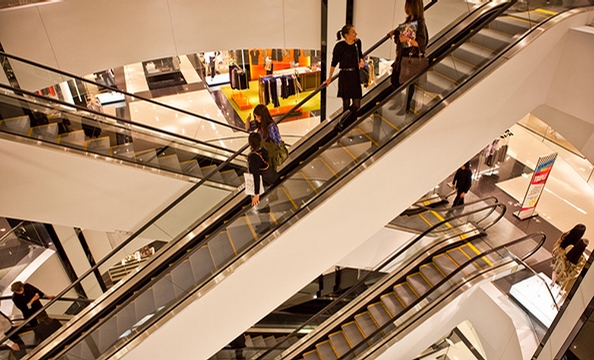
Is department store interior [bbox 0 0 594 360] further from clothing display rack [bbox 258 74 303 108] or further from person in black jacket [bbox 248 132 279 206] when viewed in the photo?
clothing display rack [bbox 258 74 303 108]

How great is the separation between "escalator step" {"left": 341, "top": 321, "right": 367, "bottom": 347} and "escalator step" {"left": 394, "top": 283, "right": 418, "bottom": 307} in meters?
0.98

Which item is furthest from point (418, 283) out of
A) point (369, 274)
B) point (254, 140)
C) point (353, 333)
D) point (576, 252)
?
point (254, 140)

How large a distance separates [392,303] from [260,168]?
14.9ft

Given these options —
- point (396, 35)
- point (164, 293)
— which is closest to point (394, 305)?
point (164, 293)

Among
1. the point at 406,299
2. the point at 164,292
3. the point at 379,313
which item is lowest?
the point at 379,313

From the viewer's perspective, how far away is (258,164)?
4629mm

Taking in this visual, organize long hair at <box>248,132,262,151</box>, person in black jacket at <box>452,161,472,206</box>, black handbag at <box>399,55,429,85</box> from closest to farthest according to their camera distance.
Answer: long hair at <box>248,132,262,151</box>
black handbag at <box>399,55,429,85</box>
person in black jacket at <box>452,161,472,206</box>

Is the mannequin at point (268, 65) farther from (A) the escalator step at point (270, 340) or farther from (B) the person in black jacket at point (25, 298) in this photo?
(B) the person in black jacket at point (25, 298)

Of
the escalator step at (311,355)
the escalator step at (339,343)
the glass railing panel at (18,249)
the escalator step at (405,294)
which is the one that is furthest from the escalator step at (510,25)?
the glass railing panel at (18,249)

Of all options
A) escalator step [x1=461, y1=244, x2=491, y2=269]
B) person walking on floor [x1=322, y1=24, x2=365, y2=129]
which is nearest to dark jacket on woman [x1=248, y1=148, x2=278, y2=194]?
person walking on floor [x1=322, y1=24, x2=365, y2=129]

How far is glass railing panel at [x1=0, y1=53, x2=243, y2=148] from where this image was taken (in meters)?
6.96

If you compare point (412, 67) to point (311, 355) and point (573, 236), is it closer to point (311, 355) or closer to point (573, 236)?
point (573, 236)

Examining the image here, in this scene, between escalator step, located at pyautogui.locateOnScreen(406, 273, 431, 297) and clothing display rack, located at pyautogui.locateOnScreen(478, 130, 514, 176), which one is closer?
escalator step, located at pyautogui.locateOnScreen(406, 273, 431, 297)

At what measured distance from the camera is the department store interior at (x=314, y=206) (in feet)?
16.5
